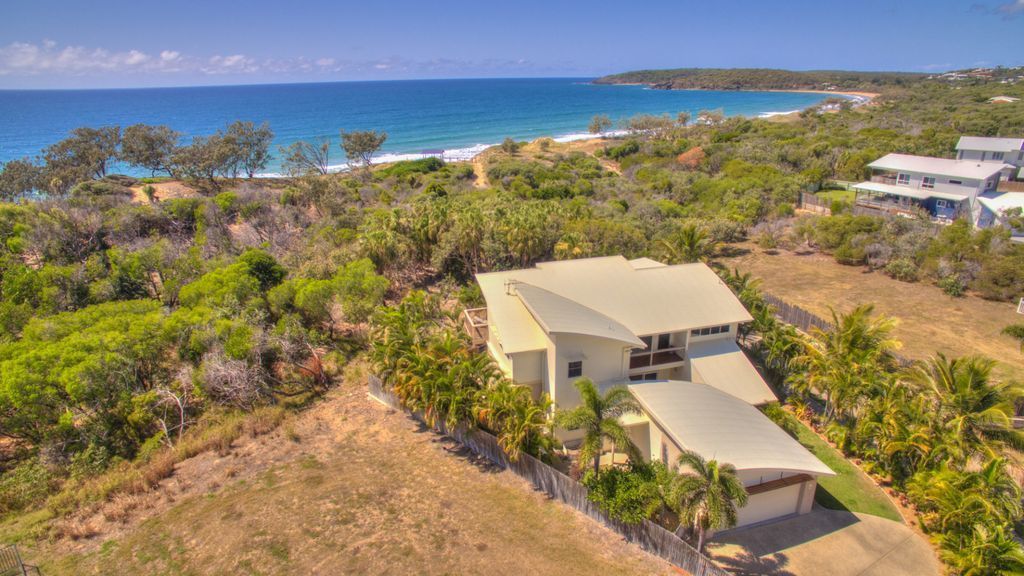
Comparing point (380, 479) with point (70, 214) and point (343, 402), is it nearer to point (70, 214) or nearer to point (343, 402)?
point (343, 402)

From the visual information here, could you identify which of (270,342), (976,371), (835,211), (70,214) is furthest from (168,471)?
(835,211)

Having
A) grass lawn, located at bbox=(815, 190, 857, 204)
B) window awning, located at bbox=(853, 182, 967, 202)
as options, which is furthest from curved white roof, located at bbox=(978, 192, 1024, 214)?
grass lawn, located at bbox=(815, 190, 857, 204)

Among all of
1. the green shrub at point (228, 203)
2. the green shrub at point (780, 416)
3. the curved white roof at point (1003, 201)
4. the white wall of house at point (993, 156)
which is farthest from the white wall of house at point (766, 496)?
the white wall of house at point (993, 156)

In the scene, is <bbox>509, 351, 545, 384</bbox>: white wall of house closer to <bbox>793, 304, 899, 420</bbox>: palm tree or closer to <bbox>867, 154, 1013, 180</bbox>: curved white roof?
<bbox>793, 304, 899, 420</bbox>: palm tree

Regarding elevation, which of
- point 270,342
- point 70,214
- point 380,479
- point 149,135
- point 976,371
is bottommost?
point 380,479


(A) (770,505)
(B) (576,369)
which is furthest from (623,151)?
(A) (770,505)

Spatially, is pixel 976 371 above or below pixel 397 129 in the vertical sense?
below
